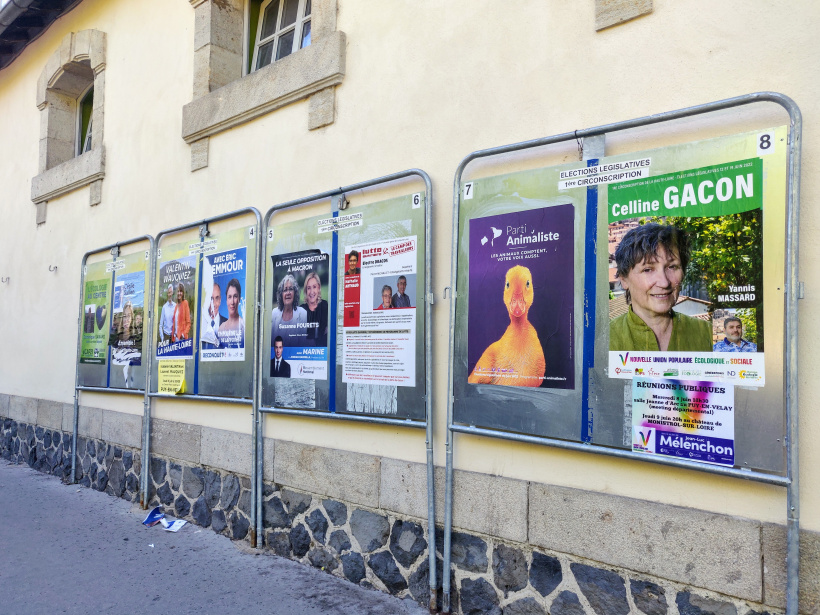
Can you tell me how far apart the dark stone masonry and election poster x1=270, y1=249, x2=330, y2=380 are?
3.00ft

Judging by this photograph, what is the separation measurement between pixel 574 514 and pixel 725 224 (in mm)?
1528

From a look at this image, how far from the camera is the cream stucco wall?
271 centimetres

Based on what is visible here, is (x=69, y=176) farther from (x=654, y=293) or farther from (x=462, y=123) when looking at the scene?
(x=654, y=293)

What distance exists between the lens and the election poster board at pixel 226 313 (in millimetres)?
5105

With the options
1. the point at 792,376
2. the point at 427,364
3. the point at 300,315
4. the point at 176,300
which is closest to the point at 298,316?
the point at 300,315

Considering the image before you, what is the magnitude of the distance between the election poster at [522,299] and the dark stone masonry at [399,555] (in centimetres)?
93

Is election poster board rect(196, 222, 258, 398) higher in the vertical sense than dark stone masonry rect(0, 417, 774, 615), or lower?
higher

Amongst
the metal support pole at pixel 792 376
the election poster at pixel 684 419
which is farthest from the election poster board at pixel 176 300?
the metal support pole at pixel 792 376

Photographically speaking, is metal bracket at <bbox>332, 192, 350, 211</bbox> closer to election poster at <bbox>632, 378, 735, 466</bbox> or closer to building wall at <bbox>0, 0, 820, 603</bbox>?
building wall at <bbox>0, 0, 820, 603</bbox>

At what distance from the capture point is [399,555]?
388 centimetres

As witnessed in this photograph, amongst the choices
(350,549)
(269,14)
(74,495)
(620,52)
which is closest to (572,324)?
(620,52)

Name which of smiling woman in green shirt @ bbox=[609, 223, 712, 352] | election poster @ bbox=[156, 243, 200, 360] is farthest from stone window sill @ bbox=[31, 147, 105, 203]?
smiling woman in green shirt @ bbox=[609, 223, 712, 352]

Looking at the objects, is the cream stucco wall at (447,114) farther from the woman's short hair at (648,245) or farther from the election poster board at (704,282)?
the woman's short hair at (648,245)

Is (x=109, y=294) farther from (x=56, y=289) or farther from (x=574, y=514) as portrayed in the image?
(x=574, y=514)
